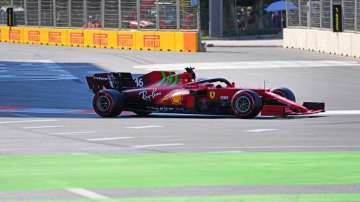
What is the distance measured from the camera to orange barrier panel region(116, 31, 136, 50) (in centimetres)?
5225

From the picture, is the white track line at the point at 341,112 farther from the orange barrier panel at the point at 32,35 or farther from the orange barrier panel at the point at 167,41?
the orange barrier panel at the point at 32,35

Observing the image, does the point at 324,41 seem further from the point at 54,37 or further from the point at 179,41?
the point at 54,37

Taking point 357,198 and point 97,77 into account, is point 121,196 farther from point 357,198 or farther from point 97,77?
point 97,77

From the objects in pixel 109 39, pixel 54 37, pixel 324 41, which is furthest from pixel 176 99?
pixel 54 37

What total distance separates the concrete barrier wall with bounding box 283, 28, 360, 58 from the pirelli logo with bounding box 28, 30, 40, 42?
13.6 m

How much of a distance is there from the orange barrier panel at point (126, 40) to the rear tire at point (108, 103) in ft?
100

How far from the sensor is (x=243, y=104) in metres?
20.2

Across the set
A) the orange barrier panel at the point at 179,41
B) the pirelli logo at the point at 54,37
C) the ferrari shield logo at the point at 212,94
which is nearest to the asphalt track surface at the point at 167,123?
the ferrari shield logo at the point at 212,94

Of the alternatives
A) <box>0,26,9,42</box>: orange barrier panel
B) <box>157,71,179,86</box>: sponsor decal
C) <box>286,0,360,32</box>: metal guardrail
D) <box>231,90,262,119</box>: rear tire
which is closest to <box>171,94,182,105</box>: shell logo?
<box>157,71,179,86</box>: sponsor decal

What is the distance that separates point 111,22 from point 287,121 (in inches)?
1367

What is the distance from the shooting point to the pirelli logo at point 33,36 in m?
59.2

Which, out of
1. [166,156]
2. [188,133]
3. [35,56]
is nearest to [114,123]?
[188,133]

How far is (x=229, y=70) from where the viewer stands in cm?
3719

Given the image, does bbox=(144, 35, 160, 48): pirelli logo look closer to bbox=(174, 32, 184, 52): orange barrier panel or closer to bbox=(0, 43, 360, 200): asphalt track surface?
bbox=(174, 32, 184, 52): orange barrier panel
